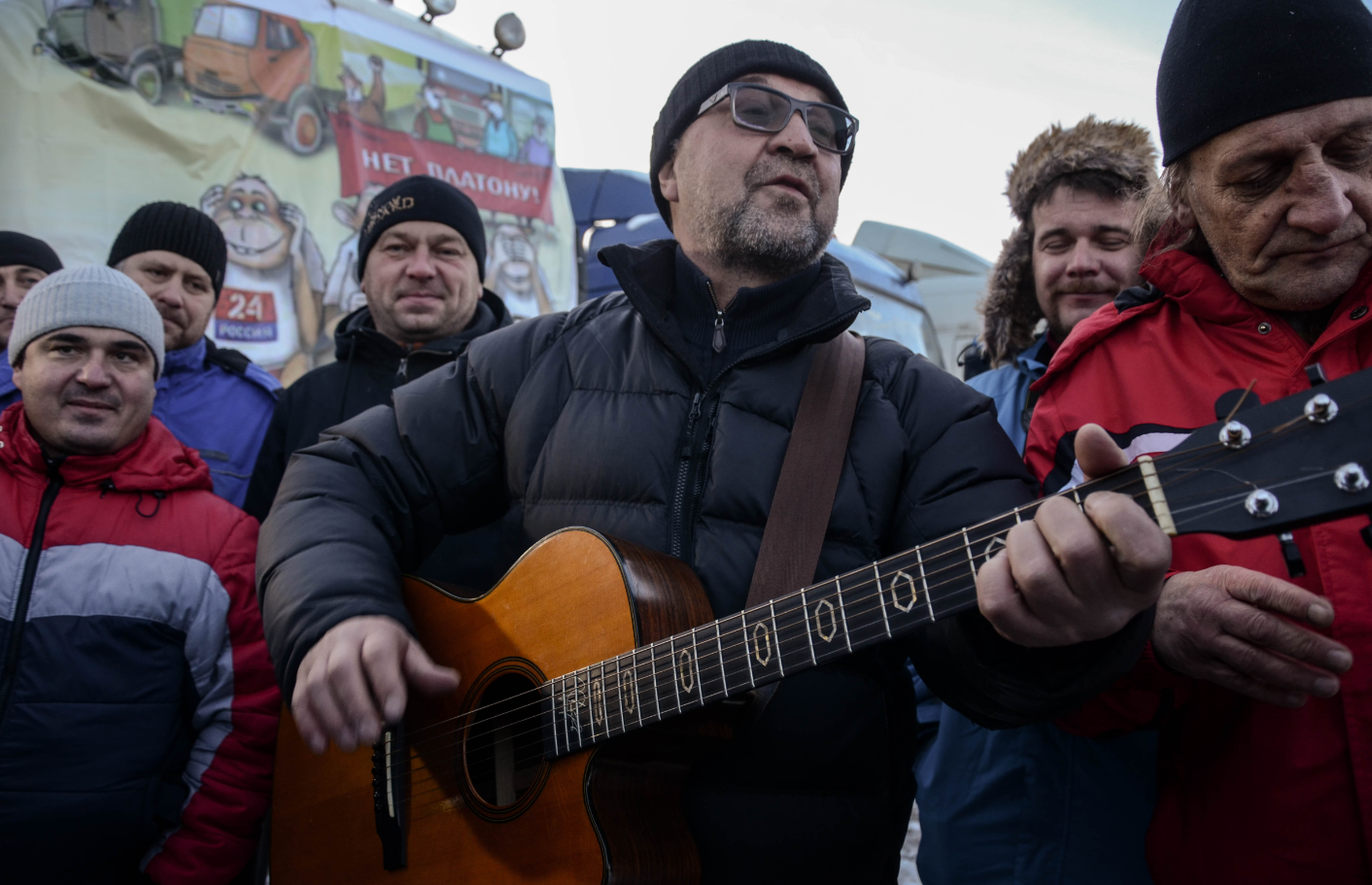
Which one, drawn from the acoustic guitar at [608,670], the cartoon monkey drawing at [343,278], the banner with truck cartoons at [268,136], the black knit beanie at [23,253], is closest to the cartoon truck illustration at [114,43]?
the banner with truck cartoons at [268,136]

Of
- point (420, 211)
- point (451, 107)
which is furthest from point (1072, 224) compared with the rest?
point (451, 107)

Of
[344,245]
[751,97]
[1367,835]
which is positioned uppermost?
[344,245]

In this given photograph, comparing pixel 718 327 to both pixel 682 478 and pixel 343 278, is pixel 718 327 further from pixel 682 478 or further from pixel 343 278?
pixel 343 278

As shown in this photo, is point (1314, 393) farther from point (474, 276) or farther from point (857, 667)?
point (474, 276)

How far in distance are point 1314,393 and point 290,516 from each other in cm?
210

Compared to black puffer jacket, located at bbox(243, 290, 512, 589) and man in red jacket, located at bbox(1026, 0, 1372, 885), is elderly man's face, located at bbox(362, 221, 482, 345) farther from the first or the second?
man in red jacket, located at bbox(1026, 0, 1372, 885)

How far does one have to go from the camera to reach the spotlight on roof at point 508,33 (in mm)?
8500

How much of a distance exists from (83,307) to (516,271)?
18.9 ft

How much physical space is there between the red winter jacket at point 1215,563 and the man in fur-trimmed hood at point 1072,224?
1.02m

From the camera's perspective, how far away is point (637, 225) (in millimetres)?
10328

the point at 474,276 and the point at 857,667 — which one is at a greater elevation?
the point at 474,276

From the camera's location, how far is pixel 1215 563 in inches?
63.4

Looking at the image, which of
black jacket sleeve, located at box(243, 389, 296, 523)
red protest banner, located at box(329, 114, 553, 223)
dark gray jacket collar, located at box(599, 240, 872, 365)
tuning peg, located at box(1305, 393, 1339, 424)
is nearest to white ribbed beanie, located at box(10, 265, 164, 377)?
black jacket sleeve, located at box(243, 389, 296, 523)

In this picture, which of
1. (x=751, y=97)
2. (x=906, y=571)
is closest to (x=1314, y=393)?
(x=906, y=571)
